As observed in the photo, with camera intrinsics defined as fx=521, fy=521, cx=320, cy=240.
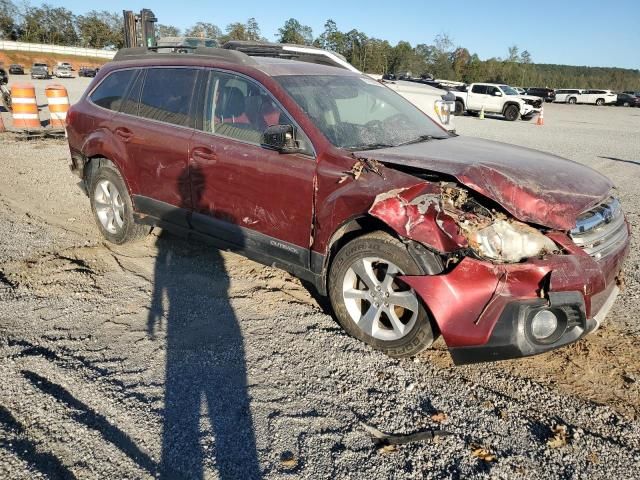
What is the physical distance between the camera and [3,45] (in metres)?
69.9

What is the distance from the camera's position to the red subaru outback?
9.80 ft

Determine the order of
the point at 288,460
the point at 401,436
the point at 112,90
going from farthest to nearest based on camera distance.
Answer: the point at 112,90 < the point at 401,436 < the point at 288,460

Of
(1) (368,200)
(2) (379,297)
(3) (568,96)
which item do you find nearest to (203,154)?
(1) (368,200)

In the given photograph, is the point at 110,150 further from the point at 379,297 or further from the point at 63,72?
the point at 63,72

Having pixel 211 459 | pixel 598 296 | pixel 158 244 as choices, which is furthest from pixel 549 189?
A: pixel 158 244

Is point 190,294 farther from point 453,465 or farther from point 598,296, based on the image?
point 598,296

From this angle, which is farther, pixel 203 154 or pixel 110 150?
pixel 110 150

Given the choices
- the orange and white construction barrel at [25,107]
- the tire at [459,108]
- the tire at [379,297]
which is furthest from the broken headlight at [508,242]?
the tire at [459,108]

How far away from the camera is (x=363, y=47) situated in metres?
82.9

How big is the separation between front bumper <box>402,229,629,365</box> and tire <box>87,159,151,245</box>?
328 cm

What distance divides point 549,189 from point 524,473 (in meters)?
1.64

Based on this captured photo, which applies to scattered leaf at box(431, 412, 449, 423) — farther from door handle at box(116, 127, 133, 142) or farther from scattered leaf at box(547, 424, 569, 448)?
door handle at box(116, 127, 133, 142)

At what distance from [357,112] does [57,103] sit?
12396 millimetres

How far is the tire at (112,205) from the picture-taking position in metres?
5.18
